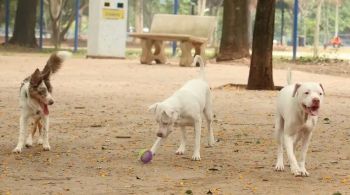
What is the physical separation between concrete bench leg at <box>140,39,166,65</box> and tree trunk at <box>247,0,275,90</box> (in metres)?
8.61

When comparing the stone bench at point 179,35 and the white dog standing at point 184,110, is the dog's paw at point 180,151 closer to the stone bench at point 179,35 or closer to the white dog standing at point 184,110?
the white dog standing at point 184,110

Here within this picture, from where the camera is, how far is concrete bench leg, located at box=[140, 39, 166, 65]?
83.0 feet

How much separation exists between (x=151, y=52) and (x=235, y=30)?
284 centimetres

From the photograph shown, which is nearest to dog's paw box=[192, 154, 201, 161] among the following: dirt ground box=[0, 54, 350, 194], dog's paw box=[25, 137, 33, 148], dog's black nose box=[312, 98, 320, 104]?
dirt ground box=[0, 54, 350, 194]

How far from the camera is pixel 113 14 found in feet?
96.0

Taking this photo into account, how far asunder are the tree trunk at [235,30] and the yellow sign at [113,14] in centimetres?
408

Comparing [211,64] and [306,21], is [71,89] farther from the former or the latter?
[306,21]

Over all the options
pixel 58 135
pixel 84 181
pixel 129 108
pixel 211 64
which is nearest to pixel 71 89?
pixel 129 108

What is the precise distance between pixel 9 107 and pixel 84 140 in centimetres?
335

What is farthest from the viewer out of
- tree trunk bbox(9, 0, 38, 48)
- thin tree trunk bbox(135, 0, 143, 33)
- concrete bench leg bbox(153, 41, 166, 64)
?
thin tree trunk bbox(135, 0, 143, 33)

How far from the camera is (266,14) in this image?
16.8m

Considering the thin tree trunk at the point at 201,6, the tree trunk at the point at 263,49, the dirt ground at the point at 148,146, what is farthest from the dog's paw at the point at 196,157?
the thin tree trunk at the point at 201,6

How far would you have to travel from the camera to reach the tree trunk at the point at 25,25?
36344mm

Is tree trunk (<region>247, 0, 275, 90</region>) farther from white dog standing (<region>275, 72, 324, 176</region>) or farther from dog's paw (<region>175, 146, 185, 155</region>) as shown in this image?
white dog standing (<region>275, 72, 324, 176</region>)
